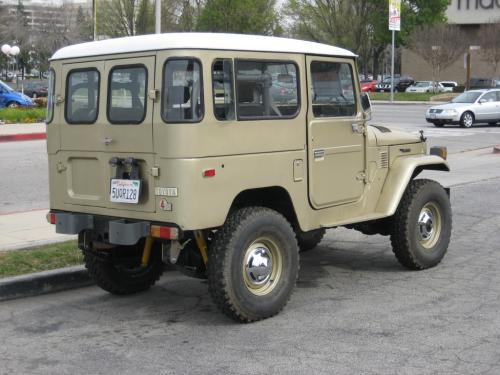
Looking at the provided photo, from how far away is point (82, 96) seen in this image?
5.97m

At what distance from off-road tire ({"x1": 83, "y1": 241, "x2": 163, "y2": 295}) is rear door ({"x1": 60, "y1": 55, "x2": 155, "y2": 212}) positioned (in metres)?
0.67

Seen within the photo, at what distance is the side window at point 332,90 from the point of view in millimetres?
6238

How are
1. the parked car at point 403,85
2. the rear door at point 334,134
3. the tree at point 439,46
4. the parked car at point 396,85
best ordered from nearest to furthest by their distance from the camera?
the rear door at point 334,134 < the tree at point 439,46 < the parked car at point 396,85 < the parked car at point 403,85

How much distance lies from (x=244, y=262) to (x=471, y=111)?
24702 millimetres

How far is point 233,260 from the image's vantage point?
5461mm

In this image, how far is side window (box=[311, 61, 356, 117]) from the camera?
6238 millimetres

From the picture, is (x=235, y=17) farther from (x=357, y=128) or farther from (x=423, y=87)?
(x=357, y=128)

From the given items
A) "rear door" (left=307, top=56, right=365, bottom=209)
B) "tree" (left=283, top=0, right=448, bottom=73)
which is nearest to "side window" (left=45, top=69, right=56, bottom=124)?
"rear door" (left=307, top=56, right=365, bottom=209)

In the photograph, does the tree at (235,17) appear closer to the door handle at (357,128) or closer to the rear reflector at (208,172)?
the door handle at (357,128)

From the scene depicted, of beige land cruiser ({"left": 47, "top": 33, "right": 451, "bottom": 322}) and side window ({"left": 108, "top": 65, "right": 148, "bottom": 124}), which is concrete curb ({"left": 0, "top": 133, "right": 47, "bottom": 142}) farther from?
side window ({"left": 108, "top": 65, "right": 148, "bottom": 124})

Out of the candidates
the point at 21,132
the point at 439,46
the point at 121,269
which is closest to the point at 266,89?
the point at 121,269

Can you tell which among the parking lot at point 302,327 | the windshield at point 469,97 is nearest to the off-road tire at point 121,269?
the parking lot at point 302,327

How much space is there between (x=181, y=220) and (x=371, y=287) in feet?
7.66

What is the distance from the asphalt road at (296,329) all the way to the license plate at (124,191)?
101 cm
